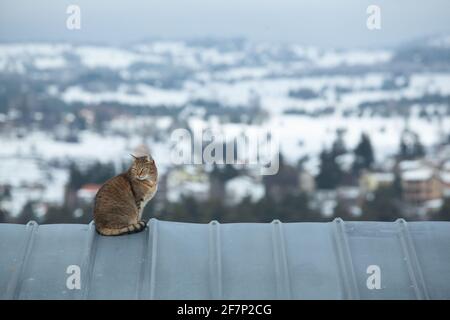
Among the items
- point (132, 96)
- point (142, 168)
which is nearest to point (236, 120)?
point (132, 96)

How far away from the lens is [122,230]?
524cm

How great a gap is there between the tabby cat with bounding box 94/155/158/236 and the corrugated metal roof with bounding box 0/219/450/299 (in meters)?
0.10

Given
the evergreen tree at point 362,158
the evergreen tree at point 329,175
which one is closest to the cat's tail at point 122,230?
the evergreen tree at point 329,175

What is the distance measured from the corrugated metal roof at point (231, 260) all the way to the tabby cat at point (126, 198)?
0.10 metres

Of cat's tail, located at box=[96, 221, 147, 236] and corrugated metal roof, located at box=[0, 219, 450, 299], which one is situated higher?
cat's tail, located at box=[96, 221, 147, 236]

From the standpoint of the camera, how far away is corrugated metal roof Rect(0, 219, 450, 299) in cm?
460

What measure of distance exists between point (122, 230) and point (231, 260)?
0.91 metres

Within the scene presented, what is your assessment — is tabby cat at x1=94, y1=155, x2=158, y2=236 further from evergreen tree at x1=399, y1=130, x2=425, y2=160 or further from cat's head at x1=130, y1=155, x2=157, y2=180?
evergreen tree at x1=399, y1=130, x2=425, y2=160

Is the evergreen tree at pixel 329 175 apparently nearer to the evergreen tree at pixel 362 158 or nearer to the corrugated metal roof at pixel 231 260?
the evergreen tree at pixel 362 158

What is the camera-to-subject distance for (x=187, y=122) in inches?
1246

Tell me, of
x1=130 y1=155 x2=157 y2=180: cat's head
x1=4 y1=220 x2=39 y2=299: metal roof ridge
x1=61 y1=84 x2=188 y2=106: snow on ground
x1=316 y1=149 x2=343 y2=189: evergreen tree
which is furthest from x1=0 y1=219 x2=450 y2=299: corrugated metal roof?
x1=316 y1=149 x2=343 y2=189: evergreen tree

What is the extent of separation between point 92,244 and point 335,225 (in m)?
1.95
